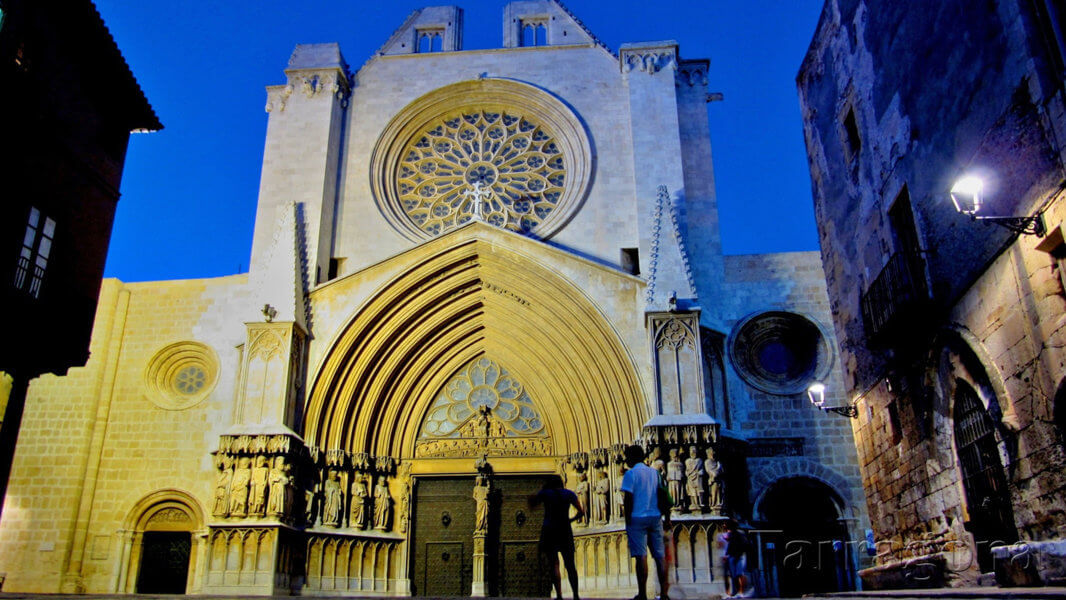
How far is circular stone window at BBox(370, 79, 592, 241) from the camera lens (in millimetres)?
15359

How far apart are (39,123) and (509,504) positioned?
8.25 meters

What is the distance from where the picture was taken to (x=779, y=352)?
13.7m

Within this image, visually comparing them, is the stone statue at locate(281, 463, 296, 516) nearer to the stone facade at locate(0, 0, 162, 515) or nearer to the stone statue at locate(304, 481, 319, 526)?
the stone statue at locate(304, 481, 319, 526)

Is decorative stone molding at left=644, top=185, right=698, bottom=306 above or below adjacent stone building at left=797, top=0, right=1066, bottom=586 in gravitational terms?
above

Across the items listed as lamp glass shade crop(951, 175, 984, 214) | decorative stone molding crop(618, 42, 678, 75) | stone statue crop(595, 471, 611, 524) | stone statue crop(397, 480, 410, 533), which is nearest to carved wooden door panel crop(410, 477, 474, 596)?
stone statue crop(397, 480, 410, 533)

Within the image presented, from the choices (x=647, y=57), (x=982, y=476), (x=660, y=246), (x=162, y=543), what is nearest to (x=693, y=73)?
(x=647, y=57)

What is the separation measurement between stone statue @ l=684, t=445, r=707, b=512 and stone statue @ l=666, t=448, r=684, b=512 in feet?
0.31

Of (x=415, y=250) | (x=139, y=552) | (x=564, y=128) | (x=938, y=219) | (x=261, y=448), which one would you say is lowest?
(x=139, y=552)

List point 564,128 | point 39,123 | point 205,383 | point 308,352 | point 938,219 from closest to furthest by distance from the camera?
1. point 938,219
2. point 39,123
3. point 308,352
4. point 205,383
5. point 564,128

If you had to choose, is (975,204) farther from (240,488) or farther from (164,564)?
(164,564)

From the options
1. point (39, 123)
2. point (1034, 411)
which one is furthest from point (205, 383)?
point (1034, 411)

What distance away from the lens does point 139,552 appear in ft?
42.8

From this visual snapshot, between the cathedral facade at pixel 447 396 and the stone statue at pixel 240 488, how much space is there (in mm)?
27

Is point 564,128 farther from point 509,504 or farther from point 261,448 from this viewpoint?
point 261,448
